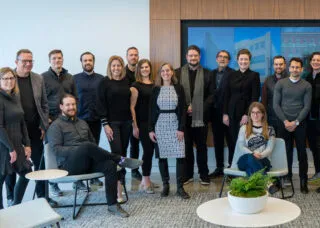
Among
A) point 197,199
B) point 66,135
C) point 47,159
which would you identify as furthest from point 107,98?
point 197,199

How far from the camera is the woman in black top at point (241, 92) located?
4.84 meters

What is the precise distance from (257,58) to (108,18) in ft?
6.75

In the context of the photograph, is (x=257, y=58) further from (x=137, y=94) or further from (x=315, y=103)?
(x=137, y=94)

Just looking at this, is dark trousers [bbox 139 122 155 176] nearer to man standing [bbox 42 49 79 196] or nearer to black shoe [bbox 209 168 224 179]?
man standing [bbox 42 49 79 196]

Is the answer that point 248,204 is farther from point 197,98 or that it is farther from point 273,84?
point 273,84

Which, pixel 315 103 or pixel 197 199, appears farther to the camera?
pixel 315 103

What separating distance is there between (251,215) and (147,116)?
2.09m

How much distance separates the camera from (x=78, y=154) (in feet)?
12.8

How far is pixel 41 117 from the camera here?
418 centimetres

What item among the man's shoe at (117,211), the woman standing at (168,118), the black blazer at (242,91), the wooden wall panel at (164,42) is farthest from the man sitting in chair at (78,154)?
the wooden wall panel at (164,42)

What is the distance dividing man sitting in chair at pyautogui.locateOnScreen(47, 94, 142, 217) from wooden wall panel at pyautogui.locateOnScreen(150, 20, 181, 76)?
1.88 m

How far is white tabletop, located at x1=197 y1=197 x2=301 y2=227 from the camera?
8.81 feet

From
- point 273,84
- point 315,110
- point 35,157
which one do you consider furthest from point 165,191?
point 315,110

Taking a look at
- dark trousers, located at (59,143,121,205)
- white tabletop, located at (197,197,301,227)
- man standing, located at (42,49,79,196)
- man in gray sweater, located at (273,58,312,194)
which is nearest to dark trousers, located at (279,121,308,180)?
man in gray sweater, located at (273,58,312,194)
